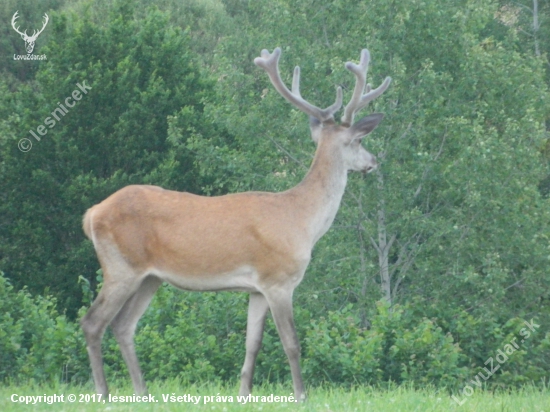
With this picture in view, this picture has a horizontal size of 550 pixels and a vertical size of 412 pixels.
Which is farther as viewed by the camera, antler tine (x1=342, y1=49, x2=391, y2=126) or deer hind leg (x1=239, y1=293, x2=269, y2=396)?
antler tine (x1=342, y1=49, x2=391, y2=126)

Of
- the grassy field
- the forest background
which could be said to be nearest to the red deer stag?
the grassy field

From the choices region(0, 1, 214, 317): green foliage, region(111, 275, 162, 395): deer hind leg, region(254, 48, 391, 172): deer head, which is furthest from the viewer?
region(0, 1, 214, 317): green foliage

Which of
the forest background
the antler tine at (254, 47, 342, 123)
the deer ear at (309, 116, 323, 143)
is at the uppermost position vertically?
the antler tine at (254, 47, 342, 123)

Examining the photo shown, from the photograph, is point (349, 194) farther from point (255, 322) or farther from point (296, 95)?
point (255, 322)

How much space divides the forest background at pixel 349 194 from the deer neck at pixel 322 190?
89.0 inches

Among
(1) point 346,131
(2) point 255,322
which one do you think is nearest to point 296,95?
(1) point 346,131

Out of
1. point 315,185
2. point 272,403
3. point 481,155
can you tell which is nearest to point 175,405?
point 272,403

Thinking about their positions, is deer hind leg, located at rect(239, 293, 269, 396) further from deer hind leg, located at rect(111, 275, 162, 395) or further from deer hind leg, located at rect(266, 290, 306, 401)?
deer hind leg, located at rect(111, 275, 162, 395)

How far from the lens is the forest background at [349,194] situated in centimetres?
1092

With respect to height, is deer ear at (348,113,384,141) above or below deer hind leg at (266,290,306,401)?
above

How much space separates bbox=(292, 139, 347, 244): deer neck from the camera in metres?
7.88

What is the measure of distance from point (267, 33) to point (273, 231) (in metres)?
10.7

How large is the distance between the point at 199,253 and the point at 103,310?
842 millimetres

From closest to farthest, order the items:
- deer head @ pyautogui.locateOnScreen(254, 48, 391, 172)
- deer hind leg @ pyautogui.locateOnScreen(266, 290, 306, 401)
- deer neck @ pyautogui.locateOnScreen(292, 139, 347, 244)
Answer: deer hind leg @ pyautogui.locateOnScreen(266, 290, 306, 401) → deer neck @ pyautogui.locateOnScreen(292, 139, 347, 244) → deer head @ pyautogui.locateOnScreen(254, 48, 391, 172)
